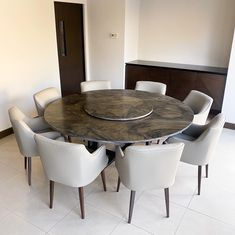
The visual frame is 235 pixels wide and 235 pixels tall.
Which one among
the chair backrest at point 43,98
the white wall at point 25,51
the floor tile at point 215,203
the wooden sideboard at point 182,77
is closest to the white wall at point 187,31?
the wooden sideboard at point 182,77

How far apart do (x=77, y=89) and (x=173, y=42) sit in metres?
2.40

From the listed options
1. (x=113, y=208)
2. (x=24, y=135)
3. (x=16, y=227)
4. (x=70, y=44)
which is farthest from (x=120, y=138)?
(x=70, y=44)

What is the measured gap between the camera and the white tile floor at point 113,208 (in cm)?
205

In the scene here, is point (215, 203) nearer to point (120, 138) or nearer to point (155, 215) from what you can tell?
point (155, 215)

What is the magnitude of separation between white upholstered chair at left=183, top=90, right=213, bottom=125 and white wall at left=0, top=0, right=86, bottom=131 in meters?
2.64

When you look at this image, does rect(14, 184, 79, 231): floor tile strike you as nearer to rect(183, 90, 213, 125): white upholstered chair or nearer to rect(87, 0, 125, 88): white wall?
rect(183, 90, 213, 125): white upholstered chair

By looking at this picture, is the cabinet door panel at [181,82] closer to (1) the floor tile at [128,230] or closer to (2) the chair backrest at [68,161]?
(2) the chair backrest at [68,161]

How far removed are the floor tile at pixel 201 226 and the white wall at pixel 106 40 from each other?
350 cm

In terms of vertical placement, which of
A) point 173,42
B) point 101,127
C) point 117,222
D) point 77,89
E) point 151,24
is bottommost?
point 117,222

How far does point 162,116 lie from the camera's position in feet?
8.11

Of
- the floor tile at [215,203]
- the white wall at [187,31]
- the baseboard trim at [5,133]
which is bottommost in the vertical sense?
the floor tile at [215,203]

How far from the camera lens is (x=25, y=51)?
388cm

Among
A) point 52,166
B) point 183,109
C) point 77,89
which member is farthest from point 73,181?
point 77,89

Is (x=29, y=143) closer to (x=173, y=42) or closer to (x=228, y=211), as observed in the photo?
(x=228, y=211)
